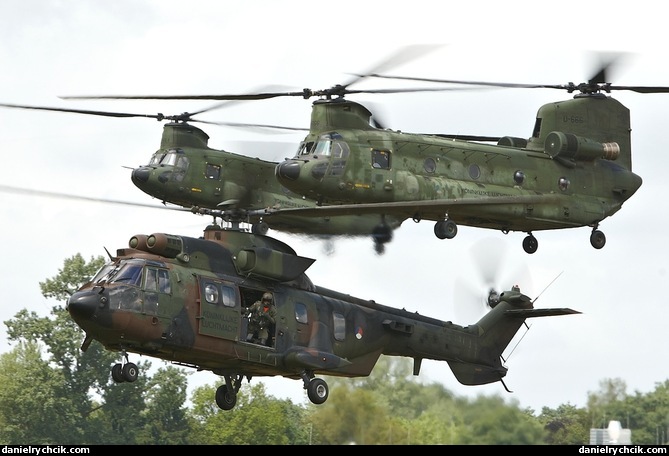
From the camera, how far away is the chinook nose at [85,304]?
114 feet

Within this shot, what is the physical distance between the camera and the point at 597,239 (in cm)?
4300

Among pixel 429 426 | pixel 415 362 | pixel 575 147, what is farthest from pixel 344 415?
pixel 575 147

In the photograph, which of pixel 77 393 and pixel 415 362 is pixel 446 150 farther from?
pixel 77 393

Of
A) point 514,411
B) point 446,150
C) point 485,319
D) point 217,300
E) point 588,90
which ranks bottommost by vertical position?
point 514,411

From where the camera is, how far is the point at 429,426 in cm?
3650

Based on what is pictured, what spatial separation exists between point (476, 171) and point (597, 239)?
4127 mm

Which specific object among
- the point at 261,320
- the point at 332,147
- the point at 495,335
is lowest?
the point at 261,320

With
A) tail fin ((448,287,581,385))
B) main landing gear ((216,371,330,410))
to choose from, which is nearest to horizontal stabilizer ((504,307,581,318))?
tail fin ((448,287,581,385))

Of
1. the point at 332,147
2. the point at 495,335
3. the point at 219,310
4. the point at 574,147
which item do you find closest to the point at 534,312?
the point at 495,335

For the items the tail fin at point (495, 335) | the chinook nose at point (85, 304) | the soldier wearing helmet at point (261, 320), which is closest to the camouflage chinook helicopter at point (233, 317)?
the chinook nose at point (85, 304)

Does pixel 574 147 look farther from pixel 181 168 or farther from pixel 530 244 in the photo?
pixel 181 168

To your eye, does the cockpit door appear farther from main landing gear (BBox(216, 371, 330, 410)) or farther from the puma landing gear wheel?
main landing gear (BBox(216, 371, 330, 410))

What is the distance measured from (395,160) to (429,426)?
667cm

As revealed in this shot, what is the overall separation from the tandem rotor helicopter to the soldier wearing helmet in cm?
203
